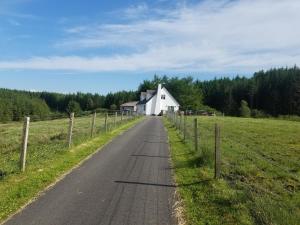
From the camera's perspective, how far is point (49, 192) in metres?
9.21

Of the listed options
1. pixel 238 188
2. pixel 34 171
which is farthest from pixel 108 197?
pixel 34 171

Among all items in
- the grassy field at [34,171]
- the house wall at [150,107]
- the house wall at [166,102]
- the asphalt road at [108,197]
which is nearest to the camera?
the asphalt road at [108,197]

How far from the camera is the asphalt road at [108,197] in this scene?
23.9 ft

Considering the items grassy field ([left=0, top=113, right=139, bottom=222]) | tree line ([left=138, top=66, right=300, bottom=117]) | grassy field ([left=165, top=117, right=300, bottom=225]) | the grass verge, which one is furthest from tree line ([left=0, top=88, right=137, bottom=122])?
the grass verge

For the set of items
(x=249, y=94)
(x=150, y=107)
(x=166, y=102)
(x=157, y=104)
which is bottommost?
(x=150, y=107)

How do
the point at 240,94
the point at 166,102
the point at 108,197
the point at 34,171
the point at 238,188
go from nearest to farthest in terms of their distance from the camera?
the point at 108,197 → the point at 238,188 → the point at 34,171 → the point at 166,102 → the point at 240,94

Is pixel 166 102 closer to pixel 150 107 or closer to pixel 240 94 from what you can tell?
pixel 150 107

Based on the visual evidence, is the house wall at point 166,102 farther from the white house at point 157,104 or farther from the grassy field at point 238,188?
the grassy field at point 238,188

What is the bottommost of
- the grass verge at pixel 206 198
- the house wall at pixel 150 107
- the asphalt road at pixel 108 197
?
the asphalt road at pixel 108 197

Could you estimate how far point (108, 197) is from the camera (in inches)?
346

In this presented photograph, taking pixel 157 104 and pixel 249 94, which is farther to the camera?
pixel 249 94

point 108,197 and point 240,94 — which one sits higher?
point 240,94

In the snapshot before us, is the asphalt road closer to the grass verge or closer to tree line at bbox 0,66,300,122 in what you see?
the grass verge

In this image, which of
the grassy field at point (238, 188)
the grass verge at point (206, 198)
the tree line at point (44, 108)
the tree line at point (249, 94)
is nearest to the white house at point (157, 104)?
the tree line at point (249, 94)
